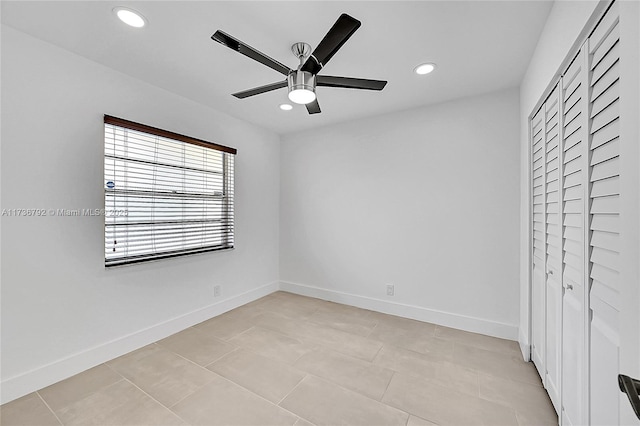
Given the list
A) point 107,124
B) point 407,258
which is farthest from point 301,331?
point 107,124

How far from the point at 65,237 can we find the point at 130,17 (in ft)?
5.45

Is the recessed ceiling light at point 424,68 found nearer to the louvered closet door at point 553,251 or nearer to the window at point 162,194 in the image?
the louvered closet door at point 553,251

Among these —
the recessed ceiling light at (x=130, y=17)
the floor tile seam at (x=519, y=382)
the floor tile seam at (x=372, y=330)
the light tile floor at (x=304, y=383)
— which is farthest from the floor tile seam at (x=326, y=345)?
the recessed ceiling light at (x=130, y=17)

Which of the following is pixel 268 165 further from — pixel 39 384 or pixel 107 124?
pixel 39 384

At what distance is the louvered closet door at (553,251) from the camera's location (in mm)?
1572

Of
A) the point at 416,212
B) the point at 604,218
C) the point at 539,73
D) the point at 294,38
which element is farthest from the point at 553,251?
the point at 294,38

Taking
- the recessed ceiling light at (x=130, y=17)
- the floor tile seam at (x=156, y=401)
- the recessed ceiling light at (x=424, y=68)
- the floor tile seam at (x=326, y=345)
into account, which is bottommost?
the floor tile seam at (x=156, y=401)

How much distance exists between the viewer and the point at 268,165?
4.04 meters

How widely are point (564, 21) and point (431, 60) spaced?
896 millimetres

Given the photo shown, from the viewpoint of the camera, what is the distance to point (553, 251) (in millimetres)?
1694

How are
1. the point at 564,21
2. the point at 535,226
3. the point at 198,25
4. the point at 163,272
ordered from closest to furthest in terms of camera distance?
the point at 564,21 < the point at 198,25 < the point at 535,226 < the point at 163,272

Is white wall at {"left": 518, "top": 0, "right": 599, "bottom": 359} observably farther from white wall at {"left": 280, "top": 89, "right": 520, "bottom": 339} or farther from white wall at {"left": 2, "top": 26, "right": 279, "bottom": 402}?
white wall at {"left": 2, "top": 26, "right": 279, "bottom": 402}

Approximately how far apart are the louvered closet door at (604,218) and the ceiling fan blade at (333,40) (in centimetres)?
101

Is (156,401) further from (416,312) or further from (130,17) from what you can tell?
(416,312)
